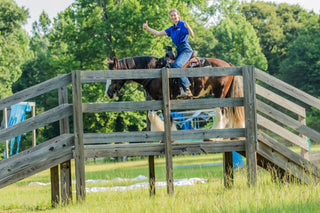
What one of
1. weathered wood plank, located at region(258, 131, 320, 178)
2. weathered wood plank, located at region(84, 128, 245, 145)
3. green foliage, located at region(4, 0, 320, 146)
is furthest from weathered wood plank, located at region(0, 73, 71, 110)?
green foliage, located at region(4, 0, 320, 146)

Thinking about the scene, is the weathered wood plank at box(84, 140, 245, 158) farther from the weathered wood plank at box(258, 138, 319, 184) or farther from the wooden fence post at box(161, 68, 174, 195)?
the weathered wood plank at box(258, 138, 319, 184)

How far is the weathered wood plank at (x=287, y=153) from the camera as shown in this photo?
796 centimetres

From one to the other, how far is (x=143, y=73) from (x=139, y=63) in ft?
3.59

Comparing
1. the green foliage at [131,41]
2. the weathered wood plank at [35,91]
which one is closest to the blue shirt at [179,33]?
the weathered wood plank at [35,91]

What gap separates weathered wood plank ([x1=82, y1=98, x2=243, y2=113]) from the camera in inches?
287

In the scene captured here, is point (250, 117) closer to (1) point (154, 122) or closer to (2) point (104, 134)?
(1) point (154, 122)

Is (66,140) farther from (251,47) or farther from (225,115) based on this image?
(251,47)

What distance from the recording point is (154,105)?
24.8ft

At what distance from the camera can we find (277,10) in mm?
52438

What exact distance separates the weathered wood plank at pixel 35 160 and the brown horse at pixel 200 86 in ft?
5.02

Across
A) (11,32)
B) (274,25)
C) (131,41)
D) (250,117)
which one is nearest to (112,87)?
(250,117)

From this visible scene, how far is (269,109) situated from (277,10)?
47.3 metres

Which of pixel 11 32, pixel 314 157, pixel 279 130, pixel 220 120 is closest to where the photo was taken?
pixel 279 130

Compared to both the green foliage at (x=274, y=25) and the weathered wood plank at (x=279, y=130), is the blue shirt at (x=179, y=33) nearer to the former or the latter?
the weathered wood plank at (x=279, y=130)
